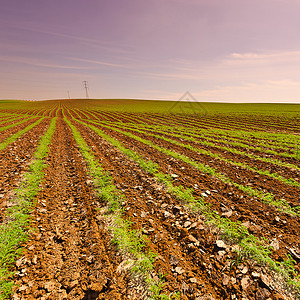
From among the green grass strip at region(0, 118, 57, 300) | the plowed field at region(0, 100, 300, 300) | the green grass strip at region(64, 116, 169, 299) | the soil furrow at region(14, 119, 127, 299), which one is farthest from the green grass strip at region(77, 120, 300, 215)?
the green grass strip at region(0, 118, 57, 300)

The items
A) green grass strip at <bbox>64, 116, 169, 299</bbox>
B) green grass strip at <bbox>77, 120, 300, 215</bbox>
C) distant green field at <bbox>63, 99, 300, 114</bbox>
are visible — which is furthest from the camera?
distant green field at <bbox>63, 99, 300, 114</bbox>

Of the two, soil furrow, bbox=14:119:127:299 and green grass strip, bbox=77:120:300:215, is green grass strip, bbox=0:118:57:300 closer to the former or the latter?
soil furrow, bbox=14:119:127:299

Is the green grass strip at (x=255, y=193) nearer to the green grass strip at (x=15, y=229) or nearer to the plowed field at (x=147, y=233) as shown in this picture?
the plowed field at (x=147, y=233)

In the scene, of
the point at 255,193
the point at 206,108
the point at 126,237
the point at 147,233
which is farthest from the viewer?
the point at 206,108

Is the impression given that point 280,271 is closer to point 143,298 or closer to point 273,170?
point 143,298

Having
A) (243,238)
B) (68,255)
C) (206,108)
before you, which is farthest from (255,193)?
(206,108)

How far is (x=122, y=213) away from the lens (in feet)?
15.9

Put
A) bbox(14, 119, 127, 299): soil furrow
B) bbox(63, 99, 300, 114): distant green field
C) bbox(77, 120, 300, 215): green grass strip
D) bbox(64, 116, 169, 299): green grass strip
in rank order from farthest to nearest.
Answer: bbox(63, 99, 300, 114): distant green field < bbox(77, 120, 300, 215): green grass strip < bbox(64, 116, 169, 299): green grass strip < bbox(14, 119, 127, 299): soil furrow

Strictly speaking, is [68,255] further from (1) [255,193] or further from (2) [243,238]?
(1) [255,193]

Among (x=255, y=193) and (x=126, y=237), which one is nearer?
(x=126, y=237)

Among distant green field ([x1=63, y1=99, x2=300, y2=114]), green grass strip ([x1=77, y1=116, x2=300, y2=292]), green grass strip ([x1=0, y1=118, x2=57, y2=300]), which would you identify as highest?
distant green field ([x1=63, y1=99, x2=300, y2=114])

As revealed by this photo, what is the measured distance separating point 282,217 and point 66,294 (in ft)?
20.0

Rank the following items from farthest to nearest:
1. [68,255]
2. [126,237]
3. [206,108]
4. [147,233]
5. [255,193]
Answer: [206,108] → [255,193] → [147,233] → [126,237] → [68,255]

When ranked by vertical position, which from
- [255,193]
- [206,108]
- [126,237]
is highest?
[206,108]
